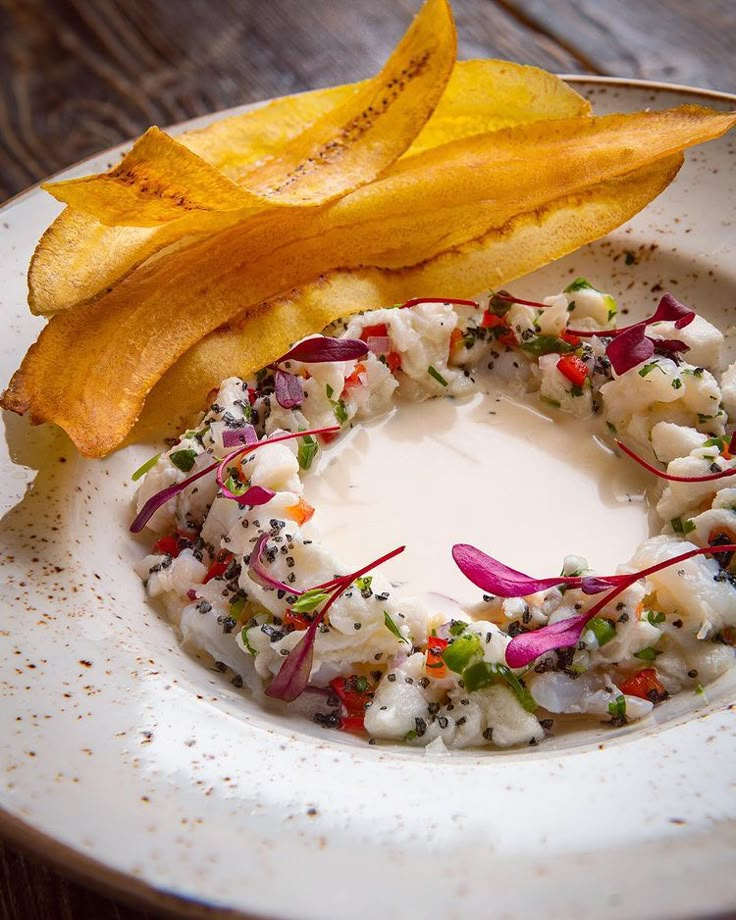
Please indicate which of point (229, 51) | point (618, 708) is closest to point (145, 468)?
point (618, 708)

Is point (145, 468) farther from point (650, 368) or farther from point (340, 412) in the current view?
point (650, 368)

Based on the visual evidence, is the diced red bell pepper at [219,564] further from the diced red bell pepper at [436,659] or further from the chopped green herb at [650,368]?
the chopped green herb at [650,368]

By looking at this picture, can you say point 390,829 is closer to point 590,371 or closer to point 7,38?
point 590,371

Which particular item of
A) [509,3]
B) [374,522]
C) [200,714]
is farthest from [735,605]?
[509,3]

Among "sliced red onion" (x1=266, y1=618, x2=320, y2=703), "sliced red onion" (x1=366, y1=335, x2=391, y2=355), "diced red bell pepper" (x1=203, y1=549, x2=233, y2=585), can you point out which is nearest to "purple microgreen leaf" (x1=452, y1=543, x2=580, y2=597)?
"sliced red onion" (x1=266, y1=618, x2=320, y2=703)

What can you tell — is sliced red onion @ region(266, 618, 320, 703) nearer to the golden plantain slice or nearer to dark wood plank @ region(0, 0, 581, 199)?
the golden plantain slice

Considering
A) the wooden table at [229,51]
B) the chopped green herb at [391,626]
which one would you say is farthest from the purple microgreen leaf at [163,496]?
the wooden table at [229,51]
